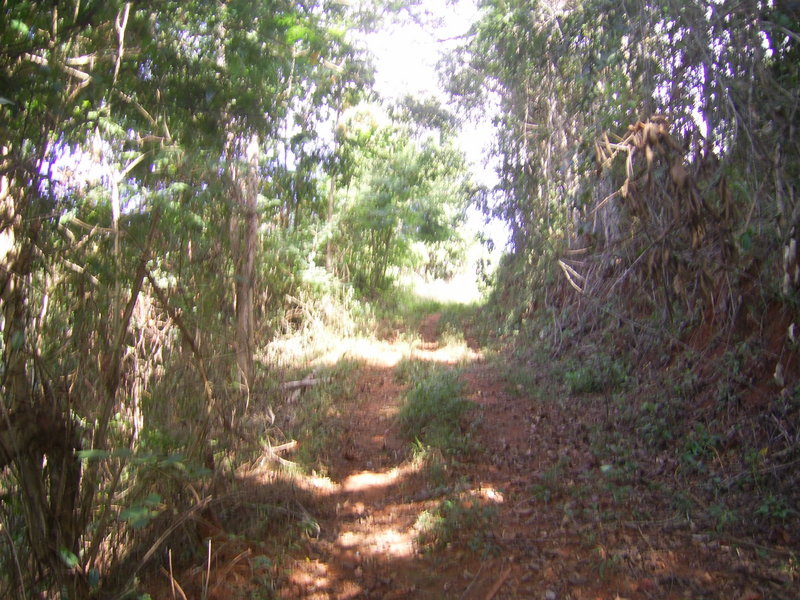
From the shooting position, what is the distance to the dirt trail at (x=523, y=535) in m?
4.11

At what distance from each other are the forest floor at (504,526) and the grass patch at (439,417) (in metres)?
0.09

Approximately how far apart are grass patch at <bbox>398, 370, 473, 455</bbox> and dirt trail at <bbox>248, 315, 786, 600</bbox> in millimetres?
199

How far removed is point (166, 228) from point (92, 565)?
2.26m

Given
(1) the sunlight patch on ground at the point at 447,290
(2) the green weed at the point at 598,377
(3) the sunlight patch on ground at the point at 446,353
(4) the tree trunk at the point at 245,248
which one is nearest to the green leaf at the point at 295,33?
(4) the tree trunk at the point at 245,248

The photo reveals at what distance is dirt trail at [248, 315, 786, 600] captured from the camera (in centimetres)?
411

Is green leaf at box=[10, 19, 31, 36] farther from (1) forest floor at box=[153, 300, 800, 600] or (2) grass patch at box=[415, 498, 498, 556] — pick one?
(2) grass patch at box=[415, 498, 498, 556]

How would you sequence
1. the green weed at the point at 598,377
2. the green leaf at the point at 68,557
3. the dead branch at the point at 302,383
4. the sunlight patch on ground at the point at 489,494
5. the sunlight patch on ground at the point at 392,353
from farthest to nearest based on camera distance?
the sunlight patch on ground at the point at 392,353, the dead branch at the point at 302,383, the green weed at the point at 598,377, the sunlight patch on ground at the point at 489,494, the green leaf at the point at 68,557

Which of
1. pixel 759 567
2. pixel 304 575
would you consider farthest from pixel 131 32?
pixel 759 567

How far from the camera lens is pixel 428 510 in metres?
5.43

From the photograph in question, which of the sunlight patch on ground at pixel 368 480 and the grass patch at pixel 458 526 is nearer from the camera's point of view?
the grass patch at pixel 458 526

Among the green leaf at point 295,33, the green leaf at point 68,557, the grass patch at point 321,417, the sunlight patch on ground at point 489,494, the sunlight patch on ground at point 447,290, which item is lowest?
the sunlight patch on ground at point 489,494

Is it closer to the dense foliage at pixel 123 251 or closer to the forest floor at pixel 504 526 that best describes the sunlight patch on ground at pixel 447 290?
the forest floor at pixel 504 526

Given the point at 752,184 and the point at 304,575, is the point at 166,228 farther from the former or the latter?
the point at 752,184

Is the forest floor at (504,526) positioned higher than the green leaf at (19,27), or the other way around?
the green leaf at (19,27)
